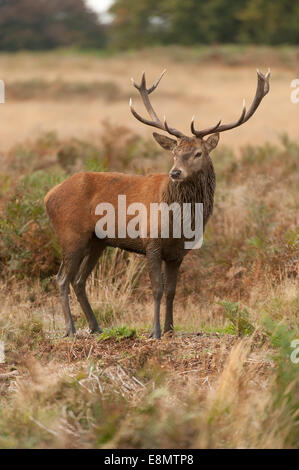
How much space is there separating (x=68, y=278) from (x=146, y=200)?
1219mm

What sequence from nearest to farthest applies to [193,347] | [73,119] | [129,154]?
[193,347] < [129,154] < [73,119]

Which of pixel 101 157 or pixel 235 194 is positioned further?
pixel 101 157

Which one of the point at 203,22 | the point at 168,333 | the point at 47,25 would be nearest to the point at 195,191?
the point at 168,333

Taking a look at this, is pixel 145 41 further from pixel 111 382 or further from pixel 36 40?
pixel 111 382

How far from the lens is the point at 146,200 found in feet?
26.5

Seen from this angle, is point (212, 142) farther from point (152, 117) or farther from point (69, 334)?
point (69, 334)

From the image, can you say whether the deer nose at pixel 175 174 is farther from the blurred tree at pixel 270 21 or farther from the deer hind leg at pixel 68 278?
the blurred tree at pixel 270 21

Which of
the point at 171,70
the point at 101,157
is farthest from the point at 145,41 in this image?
the point at 101,157

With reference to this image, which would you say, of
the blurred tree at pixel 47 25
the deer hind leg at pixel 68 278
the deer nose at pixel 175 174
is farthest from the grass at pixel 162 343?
the blurred tree at pixel 47 25

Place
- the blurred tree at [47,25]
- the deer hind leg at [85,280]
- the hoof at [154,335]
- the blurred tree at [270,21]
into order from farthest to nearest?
1. the blurred tree at [47,25]
2. the blurred tree at [270,21]
3. the deer hind leg at [85,280]
4. the hoof at [154,335]

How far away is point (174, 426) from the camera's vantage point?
496cm

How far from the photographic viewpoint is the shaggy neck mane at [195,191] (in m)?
7.80

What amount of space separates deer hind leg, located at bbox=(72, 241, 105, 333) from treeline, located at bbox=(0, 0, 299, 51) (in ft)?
136

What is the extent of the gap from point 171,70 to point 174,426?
38.0 m
